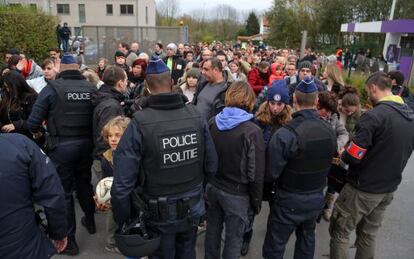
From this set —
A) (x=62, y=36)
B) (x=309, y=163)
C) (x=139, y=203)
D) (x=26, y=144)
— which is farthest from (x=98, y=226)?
(x=62, y=36)

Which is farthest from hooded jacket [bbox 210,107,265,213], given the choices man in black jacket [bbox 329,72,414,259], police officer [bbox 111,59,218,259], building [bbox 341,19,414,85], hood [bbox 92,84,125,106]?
building [bbox 341,19,414,85]

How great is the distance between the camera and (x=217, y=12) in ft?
235

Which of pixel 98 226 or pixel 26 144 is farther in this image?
pixel 98 226

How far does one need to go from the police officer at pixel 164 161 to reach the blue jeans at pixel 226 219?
0.42 meters

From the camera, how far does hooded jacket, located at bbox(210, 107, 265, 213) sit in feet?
9.50

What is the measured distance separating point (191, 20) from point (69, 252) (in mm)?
60870

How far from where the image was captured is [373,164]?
2988 mm

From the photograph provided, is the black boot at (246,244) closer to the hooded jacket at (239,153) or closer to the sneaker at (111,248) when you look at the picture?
the hooded jacket at (239,153)

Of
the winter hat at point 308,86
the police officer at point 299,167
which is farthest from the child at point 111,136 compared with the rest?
the winter hat at point 308,86

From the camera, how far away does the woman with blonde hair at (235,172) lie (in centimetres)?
291

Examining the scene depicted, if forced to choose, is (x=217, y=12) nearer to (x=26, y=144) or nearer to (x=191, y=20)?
(x=191, y=20)

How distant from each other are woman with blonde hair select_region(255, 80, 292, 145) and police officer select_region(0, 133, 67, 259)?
224 cm

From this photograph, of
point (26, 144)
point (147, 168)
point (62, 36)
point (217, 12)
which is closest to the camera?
point (26, 144)

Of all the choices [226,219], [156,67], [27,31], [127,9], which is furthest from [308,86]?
[127,9]
